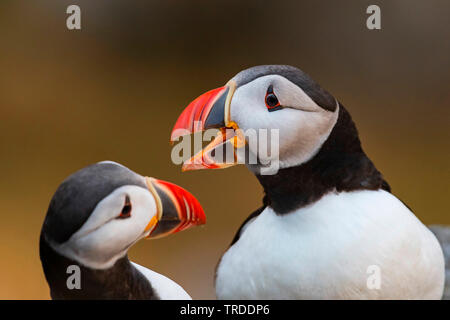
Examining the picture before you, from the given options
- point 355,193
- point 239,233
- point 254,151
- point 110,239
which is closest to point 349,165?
point 355,193

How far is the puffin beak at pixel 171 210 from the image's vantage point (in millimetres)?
1126

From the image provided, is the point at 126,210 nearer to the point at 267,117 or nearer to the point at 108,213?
the point at 108,213

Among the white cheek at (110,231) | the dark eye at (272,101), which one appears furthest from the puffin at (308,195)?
the white cheek at (110,231)

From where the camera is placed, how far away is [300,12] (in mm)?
2385

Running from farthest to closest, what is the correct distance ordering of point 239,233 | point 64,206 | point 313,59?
point 313,59
point 239,233
point 64,206

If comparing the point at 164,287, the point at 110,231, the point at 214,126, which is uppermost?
the point at 214,126

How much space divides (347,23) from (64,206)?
153 centimetres

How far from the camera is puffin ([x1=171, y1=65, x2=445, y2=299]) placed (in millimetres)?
1111

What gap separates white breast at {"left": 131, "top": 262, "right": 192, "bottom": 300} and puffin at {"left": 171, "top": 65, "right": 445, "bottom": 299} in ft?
0.40

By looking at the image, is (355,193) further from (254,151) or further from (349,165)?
(254,151)

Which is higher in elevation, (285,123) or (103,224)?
(285,123)

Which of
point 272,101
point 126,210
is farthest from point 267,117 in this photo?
point 126,210

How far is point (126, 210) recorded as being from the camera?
1.09 meters

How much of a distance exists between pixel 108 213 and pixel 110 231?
0.03 m
